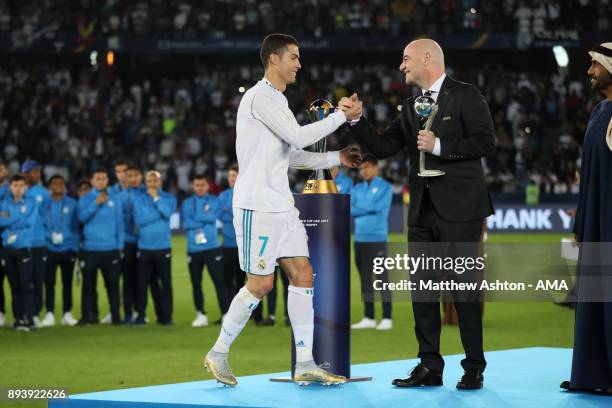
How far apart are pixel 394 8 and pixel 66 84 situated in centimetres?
1232

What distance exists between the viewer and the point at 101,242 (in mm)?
14922

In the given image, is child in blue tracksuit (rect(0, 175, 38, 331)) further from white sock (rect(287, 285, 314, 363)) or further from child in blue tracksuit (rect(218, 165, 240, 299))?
white sock (rect(287, 285, 314, 363))

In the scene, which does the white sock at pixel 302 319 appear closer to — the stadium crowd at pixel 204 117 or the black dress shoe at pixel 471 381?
the black dress shoe at pixel 471 381

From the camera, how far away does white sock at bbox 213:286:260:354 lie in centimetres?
712

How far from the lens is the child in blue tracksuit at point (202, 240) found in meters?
15.0

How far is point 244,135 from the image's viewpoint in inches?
A: 281

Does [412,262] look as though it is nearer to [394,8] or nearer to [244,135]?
[244,135]

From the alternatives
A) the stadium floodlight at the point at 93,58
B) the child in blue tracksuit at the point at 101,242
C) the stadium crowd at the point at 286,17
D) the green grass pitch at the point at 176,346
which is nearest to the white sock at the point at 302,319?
the green grass pitch at the point at 176,346

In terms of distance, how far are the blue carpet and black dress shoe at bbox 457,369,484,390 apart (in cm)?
6

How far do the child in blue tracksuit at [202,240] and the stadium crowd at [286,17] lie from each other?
918 inches

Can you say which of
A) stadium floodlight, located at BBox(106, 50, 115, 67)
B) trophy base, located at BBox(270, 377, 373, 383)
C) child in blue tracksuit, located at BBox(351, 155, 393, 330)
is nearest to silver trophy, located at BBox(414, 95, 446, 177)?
trophy base, located at BBox(270, 377, 373, 383)

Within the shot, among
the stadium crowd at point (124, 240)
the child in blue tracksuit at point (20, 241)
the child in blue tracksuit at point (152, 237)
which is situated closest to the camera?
the child in blue tracksuit at point (20, 241)

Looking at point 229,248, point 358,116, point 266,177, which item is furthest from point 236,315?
point 229,248

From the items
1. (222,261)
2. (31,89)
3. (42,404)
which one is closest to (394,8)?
(31,89)
